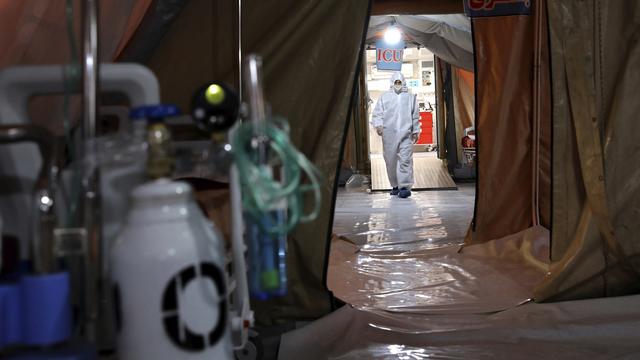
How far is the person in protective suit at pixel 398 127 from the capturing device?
→ 571 cm

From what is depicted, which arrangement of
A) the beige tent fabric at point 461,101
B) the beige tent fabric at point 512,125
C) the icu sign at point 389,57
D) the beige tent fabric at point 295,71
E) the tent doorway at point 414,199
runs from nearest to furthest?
the beige tent fabric at point 295,71
the tent doorway at point 414,199
the beige tent fabric at point 512,125
the beige tent fabric at point 461,101
the icu sign at point 389,57

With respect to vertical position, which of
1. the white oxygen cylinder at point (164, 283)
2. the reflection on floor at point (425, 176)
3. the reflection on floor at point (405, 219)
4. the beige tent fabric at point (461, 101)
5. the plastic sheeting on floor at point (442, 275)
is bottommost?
the reflection on floor at point (405, 219)

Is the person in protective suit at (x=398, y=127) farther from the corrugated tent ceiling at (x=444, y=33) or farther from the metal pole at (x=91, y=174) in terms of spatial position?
the metal pole at (x=91, y=174)

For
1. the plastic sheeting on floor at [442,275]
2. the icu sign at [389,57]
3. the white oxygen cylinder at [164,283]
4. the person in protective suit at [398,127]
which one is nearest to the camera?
the white oxygen cylinder at [164,283]

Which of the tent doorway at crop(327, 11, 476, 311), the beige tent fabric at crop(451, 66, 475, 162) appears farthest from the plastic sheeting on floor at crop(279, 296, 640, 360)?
the beige tent fabric at crop(451, 66, 475, 162)

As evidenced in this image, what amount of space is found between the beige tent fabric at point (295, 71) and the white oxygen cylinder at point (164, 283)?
2.87 ft

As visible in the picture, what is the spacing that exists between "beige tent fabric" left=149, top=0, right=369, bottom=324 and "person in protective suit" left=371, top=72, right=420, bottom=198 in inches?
156

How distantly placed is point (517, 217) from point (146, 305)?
2.41 meters

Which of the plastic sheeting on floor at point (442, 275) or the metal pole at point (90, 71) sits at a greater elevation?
the metal pole at point (90, 71)

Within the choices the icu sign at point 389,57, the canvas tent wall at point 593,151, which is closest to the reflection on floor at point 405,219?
the canvas tent wall at point 593,151

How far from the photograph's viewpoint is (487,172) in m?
2.94

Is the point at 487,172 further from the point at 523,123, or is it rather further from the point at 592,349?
the point at 592,349

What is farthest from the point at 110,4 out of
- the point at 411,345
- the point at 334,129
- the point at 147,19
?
the point at 411,345

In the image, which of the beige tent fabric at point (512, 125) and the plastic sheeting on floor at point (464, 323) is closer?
the plastic sheeting on floor at point (464, 323)
